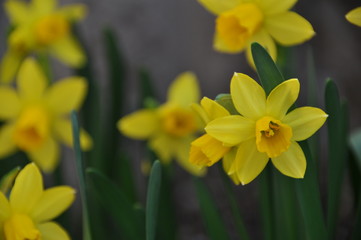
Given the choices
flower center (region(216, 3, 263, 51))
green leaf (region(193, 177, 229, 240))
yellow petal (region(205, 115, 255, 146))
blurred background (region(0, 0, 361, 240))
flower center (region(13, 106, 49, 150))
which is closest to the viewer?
yellow petal (region(205, 115, 255, 146))

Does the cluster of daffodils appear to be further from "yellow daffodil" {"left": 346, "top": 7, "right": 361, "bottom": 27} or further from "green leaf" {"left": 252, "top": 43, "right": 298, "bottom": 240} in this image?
"yellow daffodil" {"left": 346, "top": 7, "right": 361, "bottom": 27}

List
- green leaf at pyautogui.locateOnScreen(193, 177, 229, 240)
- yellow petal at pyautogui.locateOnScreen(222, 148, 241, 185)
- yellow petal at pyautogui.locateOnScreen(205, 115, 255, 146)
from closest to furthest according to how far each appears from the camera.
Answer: yellow petal at pyautogui.locateOnScreen(205, 115, 255, 146) → yellow petal at pyautogui.locateOnScreen(222, 148, 241, 185) → green leaf at pyautogui.locateOnScreen(193, 177, 229, 240)

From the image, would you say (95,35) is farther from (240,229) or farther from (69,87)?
(240,229)

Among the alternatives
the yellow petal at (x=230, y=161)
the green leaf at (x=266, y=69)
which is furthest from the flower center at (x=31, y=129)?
the green leaf at (x=266, y=69)

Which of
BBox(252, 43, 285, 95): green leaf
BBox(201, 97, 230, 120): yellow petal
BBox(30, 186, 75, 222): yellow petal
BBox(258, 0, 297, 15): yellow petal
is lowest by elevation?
BBox(30, 186, 75, 222): yellow petal

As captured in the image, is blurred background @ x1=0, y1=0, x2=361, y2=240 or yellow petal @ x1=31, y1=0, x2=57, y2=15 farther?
blurred background @ x1=0, y1=0, x2=361, y2=240

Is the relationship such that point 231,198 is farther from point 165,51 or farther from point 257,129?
point 165,51

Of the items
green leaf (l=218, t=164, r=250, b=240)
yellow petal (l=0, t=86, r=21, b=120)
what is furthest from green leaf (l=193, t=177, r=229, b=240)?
yellow petal (l=0, t=86, r=21, b=120)

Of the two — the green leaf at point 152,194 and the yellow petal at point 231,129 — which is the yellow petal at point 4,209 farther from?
the yellow petal at point 231,129
